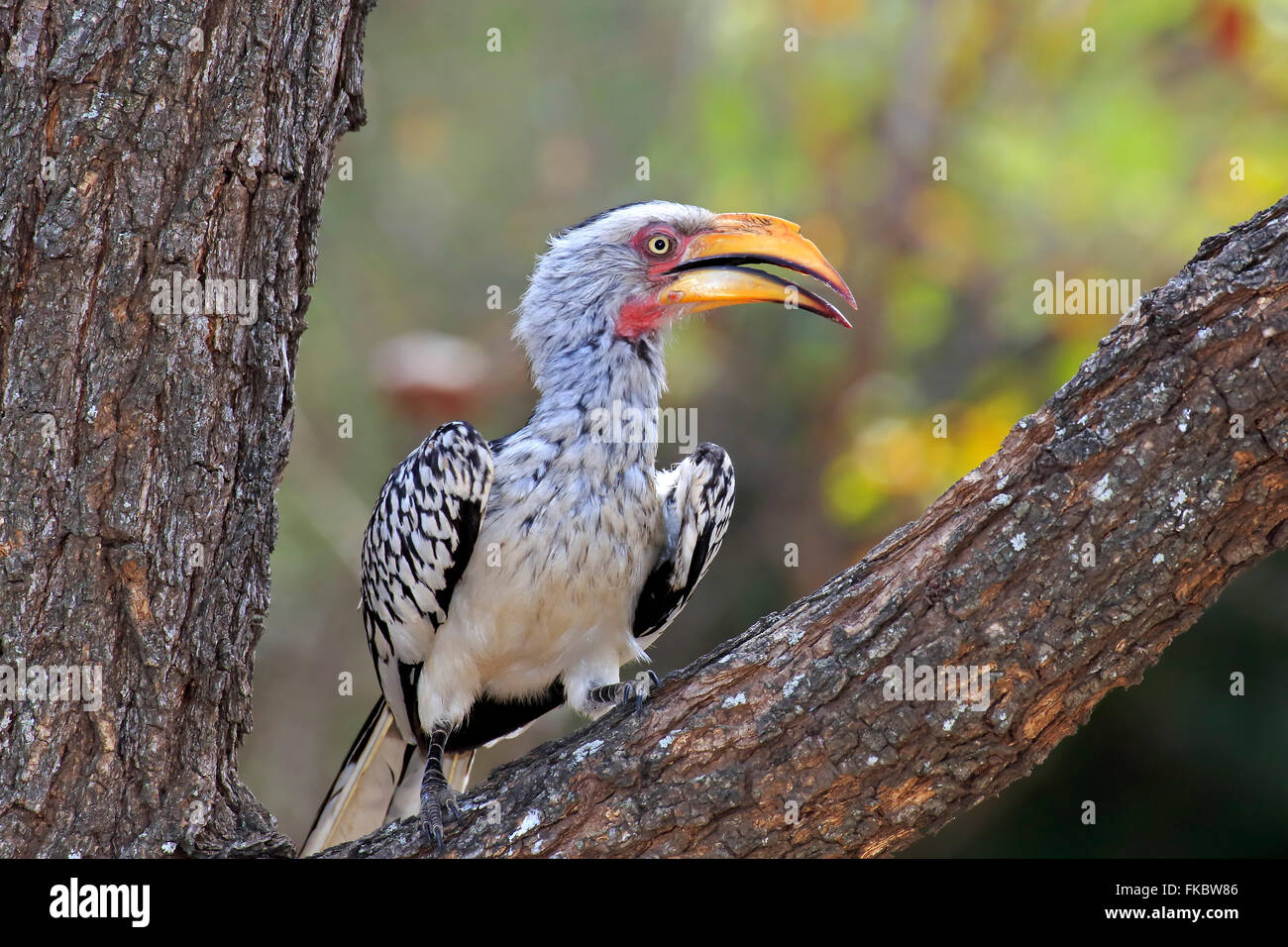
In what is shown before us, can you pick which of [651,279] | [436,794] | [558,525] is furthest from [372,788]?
[651,279]

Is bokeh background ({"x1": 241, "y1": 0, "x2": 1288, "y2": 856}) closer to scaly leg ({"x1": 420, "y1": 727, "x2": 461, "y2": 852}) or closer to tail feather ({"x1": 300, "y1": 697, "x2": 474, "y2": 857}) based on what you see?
tail feather ({"x1": 300, "y1": 697, "x2": 474, "y2": 857})

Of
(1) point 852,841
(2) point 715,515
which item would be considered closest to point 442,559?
(2) point 715,515

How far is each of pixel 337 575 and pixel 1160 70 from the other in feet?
19.0

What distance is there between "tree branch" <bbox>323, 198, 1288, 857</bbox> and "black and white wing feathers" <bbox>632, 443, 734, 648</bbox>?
43.1 inches

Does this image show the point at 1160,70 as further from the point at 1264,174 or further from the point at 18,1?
the point at 18,1

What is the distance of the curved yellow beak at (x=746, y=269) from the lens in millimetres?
4238

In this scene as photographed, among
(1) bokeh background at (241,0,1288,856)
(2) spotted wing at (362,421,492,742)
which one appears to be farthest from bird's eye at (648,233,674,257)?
(1) bokeh background at (241,0,1288,856)

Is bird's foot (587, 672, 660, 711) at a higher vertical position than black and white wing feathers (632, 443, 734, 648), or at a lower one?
lower

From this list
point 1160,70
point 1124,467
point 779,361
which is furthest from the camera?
point 779,361

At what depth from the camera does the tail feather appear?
4.15 m

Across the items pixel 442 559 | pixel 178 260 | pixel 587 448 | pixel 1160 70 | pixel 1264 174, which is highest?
pixel 1160 70

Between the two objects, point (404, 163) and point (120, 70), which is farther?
point (404, 163)

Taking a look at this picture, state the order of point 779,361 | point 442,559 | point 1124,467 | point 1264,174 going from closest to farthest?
point 1124,467
point 442,559
point 1264,174
point 779,361

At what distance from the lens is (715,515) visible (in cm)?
433
